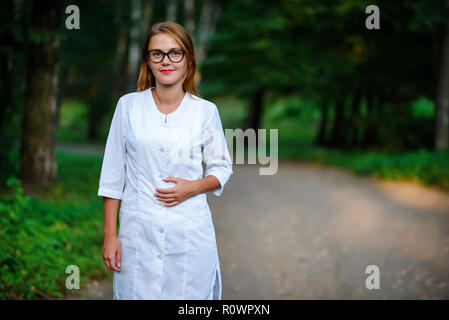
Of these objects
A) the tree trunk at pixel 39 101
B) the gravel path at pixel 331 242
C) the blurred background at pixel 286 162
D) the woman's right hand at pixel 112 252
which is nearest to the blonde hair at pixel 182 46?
the woman's right hand at pixel 112 252

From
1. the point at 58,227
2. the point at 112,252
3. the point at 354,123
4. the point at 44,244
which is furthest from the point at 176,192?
the point at 354,123

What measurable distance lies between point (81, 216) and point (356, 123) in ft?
51.7

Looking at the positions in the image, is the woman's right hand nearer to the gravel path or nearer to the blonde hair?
the blonde hair

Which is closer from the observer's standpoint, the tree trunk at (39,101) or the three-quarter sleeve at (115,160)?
the three-quarter sleeve at (115,160)

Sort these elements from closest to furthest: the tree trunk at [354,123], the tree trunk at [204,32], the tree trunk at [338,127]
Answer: the tree trunk at [354,123]
the tree trunk at [204,32]
the tree trunk at [338,127]

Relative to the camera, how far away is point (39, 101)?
838cm

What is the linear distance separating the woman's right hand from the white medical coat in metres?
0.03

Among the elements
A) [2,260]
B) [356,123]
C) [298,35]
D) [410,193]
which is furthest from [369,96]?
[2,260]

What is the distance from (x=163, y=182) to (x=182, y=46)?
2.43 feet

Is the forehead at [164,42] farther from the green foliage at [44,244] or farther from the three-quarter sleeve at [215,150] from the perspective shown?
the green foliage at [44,244]

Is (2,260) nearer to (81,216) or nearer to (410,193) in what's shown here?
(81,216)

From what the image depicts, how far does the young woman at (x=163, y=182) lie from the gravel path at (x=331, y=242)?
2.85 metres

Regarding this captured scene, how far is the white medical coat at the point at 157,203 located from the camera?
88.8 inches

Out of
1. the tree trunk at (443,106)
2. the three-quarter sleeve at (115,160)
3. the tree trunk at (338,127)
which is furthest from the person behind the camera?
the tree trunk at (338,127)
